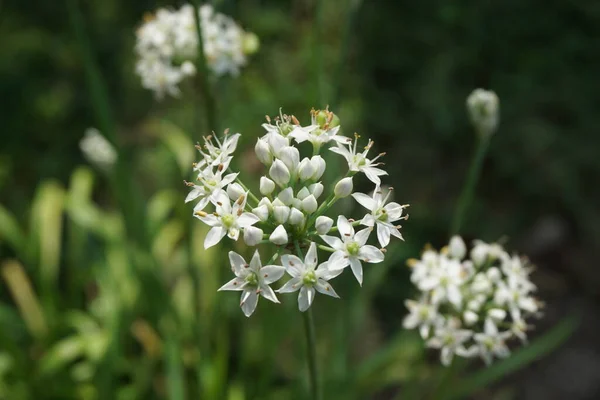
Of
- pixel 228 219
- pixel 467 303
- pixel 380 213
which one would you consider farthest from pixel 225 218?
pixel 467 303

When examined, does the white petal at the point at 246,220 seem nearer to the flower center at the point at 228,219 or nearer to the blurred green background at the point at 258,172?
the flower center at the point at 228,219

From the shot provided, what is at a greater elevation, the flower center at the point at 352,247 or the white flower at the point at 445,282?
the white flower at the point at 445,282

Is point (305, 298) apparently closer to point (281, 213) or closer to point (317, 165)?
point (281, 213)

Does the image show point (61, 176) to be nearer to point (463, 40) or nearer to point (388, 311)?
point (388, 311)

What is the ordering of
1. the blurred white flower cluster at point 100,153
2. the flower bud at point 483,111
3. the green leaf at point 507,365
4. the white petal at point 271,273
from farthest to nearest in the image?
the blurred white flower cluster at point 100,153 → the green leaf at point 507,365 → the flower bud at point 483,111 → the white petal at point 271,273

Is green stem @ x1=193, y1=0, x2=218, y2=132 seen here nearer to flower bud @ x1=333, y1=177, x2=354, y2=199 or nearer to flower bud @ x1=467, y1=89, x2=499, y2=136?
flower bud @ x1=333, y1=177, x2=354, y2=199

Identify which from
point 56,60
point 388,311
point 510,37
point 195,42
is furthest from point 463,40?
point 56,60

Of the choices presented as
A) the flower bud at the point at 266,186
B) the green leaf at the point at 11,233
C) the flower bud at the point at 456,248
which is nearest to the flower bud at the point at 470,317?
the flower bud at the point at 456,248
